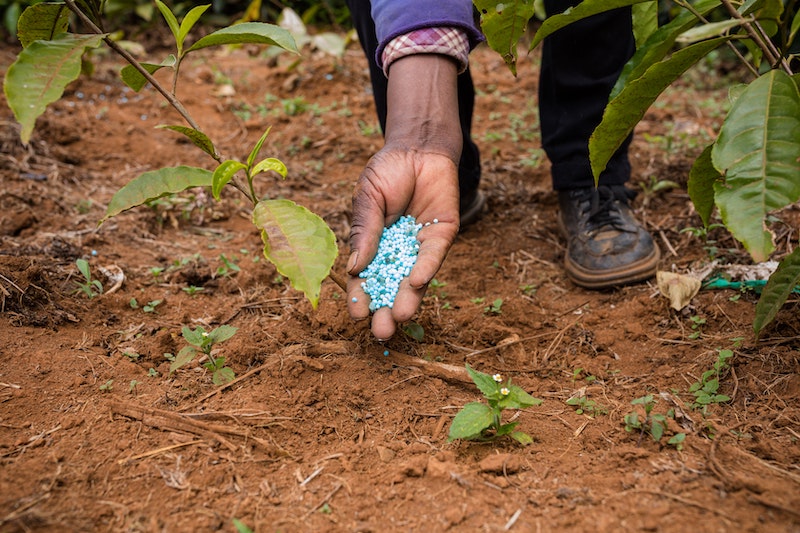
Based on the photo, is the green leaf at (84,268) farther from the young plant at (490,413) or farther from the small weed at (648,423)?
the small weed at (648,423)

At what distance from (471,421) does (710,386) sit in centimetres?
66

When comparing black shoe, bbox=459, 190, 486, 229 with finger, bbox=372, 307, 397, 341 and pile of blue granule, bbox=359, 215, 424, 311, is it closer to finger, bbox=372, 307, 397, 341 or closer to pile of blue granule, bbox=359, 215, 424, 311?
pile of blue granule, bbox=359, 215, 424, 311

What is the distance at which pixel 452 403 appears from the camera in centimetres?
157

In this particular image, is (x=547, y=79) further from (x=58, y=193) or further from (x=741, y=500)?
(x=58, y=193)

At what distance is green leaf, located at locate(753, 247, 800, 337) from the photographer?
4.70ft

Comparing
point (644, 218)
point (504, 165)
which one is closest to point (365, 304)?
point (644, 218)

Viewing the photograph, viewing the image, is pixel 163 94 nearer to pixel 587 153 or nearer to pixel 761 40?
pixel 761 40

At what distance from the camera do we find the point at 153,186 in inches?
60.7

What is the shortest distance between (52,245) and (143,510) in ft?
4.14

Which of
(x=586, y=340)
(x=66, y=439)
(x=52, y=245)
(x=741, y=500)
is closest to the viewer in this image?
(x=741, y=500)

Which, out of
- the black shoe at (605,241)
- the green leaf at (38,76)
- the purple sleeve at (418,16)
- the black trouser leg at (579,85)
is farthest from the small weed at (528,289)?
the green leaf at (38,76)

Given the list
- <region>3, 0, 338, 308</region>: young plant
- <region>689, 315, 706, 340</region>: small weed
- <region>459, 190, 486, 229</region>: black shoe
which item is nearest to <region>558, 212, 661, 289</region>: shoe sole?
<region>689, 315, 706, 340</region>: small weed

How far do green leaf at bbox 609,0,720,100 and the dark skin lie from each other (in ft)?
1.84

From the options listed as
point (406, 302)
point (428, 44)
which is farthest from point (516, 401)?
point (428, 44)
